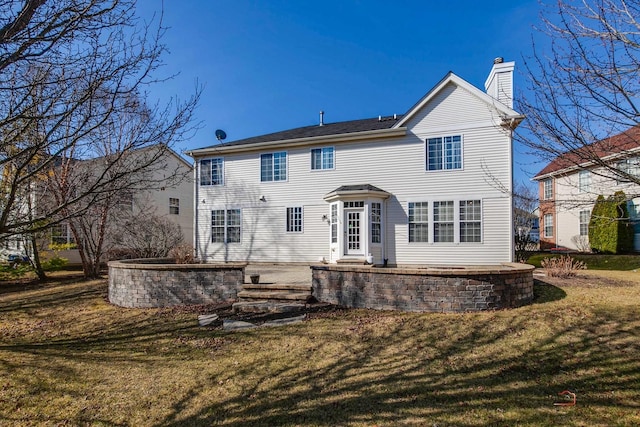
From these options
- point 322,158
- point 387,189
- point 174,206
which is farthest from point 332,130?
point 174,206

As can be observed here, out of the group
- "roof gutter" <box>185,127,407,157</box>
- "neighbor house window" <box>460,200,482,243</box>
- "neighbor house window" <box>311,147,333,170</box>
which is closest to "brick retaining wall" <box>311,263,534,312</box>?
"neighbor house window" <box>460,200,482,243</box>

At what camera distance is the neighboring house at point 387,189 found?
11867 mm

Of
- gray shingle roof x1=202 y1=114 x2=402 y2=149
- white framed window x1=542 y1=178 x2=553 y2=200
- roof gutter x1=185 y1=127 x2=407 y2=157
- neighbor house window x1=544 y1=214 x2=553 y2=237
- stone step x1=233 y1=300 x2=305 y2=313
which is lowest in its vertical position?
stone step x1=233 y1=300 x2=305 y2=313

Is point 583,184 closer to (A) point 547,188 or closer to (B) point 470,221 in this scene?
(B) point 470,221

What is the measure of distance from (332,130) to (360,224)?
5022mm

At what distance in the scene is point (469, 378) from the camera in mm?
4043

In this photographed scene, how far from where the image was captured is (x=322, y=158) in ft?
46.0

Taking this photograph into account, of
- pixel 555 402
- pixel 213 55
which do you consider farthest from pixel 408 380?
pixel 213 55

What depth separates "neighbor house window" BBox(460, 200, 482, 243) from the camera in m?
11.9

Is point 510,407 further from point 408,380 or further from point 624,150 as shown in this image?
point 624,150

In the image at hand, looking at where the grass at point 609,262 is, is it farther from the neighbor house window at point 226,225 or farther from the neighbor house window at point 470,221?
the neighbor house window at point 226,225

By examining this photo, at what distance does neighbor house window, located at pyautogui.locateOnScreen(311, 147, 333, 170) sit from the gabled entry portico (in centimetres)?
165

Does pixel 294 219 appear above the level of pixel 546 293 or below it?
above

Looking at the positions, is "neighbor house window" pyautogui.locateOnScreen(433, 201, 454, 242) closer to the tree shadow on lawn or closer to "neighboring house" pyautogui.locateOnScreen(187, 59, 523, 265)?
"neighboring house" pyautogui.locateOnScreen(187, 59, 523, 265)
